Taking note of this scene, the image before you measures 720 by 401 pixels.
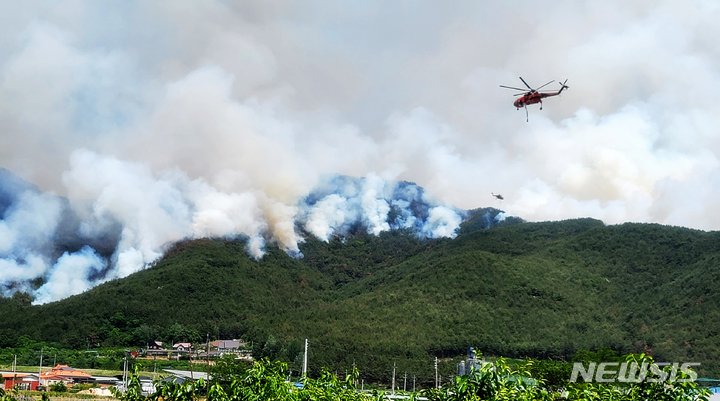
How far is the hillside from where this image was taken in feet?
309

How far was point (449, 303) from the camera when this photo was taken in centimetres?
11444

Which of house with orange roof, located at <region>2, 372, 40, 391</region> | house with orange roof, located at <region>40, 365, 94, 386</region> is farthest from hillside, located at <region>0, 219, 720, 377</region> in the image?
house with orange roof, located at <region>2, 372, 40, 391</region>

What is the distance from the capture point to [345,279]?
170 m

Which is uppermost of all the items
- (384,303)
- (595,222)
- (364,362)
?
(595,222)

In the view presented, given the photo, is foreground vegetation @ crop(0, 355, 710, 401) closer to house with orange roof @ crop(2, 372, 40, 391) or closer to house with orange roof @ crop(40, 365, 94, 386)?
house with orange roof @ crop(2, 372, 40, 391)

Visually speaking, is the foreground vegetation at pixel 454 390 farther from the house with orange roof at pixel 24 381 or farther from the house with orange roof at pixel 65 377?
the house with orange roof at pixel 65 377

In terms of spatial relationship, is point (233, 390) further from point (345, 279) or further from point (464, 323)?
Answer: point (345, 279)

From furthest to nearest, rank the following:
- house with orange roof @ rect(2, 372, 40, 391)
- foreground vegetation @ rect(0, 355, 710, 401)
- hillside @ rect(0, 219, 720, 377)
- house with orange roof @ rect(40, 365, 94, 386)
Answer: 1. hillside @ rect(0, 219, 720, 377)
2. house with orange roof @ rect(40, 365, 94, 386)
3. house with orange roof @ rect(2, 372, 40, 391)
4. foreground vegetation @ rect(0, 355, 710, 401)

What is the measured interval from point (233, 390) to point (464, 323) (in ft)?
312

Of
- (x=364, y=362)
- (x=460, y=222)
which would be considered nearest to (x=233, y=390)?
(x=364, y=362)

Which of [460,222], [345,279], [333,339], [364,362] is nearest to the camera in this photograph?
[364,362]

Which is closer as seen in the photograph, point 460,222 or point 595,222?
point 595,222

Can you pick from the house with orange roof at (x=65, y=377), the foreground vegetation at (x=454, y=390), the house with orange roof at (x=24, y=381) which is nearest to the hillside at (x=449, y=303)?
the house with orange roof at (x=65, y=377)

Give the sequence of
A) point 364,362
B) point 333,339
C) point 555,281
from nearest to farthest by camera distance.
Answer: point 364,362 → point 333,339 → point 555,281
